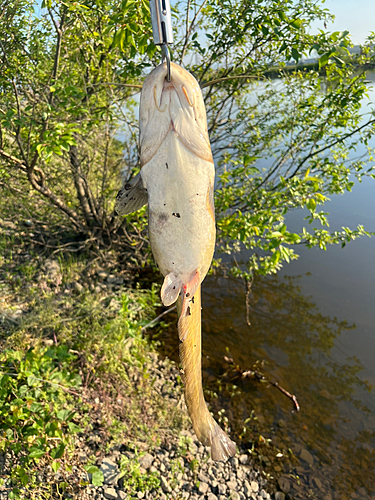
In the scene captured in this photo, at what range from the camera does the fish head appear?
94cm

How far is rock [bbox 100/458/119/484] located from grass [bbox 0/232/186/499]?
0.09 meters

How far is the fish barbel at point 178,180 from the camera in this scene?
95 centimetres

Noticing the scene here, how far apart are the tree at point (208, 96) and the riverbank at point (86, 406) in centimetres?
140

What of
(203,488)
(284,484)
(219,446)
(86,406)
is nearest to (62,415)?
(86,406)

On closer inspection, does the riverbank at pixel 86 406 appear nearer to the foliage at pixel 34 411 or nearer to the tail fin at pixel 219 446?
the foliage at pixel 34 411

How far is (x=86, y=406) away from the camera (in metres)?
3.17

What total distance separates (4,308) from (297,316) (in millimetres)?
4718

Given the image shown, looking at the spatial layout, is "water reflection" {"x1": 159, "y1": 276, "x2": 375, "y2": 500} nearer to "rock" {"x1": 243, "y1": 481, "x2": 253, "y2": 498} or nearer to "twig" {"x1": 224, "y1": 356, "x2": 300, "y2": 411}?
"twig" {"x1": 224, "y1": 356, "x2": 300, "y2": 411}

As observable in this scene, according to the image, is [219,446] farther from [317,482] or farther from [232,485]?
[317,482]

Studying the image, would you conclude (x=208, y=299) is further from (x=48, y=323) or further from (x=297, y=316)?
(x=48, y=323)

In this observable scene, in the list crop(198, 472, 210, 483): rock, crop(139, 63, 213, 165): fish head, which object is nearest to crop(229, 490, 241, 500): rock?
crop(198, 472, 210, 483): rock

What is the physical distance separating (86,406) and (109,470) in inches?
25.2

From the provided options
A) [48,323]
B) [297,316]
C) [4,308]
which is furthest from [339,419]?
[4,308]

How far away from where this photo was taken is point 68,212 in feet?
15.9
